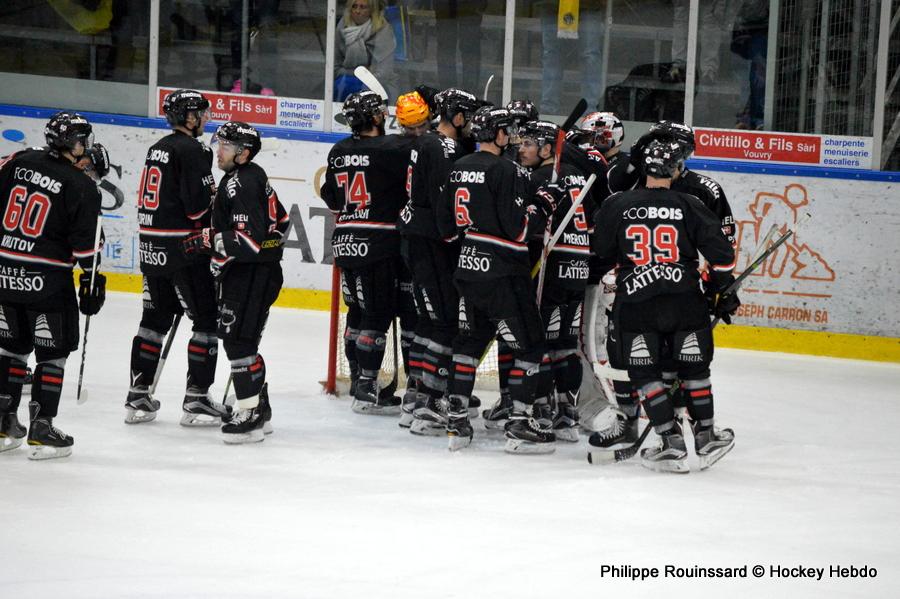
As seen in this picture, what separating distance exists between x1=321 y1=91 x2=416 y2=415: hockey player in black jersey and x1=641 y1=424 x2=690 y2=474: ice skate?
1.48 m

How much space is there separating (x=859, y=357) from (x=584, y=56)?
2.86 metres

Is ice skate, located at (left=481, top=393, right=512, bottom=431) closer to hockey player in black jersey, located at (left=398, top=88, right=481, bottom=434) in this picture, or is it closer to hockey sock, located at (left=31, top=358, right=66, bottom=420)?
hockey player in black jersey, located at (left=398, top=88, right=481, bottom=434)

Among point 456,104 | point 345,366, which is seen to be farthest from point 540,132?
point 345,366

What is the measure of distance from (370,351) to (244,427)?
93cm

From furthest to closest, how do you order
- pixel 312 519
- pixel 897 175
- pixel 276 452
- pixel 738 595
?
pixel 897 175 < pixel 276 452 < pixel 312 519 < pixel 738 595

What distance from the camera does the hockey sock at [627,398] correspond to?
16.9ft

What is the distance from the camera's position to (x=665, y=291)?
4.62 metres

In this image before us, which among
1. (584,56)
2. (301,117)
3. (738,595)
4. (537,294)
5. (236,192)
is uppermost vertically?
(584,56)

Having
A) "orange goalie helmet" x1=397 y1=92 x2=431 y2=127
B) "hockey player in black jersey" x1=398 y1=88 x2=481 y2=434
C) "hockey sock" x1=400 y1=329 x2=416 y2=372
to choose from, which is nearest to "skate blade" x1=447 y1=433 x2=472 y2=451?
"hockey player in black jersey" x1=398 y1=88 x2=481 y2=434

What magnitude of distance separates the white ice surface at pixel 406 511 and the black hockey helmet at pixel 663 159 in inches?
47.0

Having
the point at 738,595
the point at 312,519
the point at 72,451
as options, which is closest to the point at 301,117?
the point at 72,451

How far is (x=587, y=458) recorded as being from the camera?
4980 millimetres

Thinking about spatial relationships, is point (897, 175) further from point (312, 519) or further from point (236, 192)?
point (312, 519)

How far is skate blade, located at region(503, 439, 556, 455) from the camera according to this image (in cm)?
500
